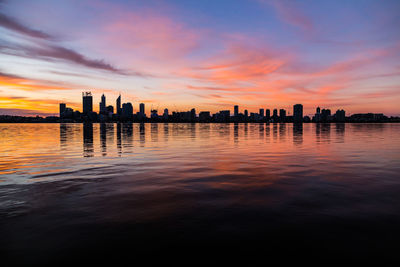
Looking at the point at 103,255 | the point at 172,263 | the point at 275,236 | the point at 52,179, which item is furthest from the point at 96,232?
the point at 52,179

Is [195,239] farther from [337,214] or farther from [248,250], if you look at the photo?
[337,214]

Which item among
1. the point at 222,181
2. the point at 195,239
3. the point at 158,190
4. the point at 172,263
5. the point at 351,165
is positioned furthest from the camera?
the point at 351,165

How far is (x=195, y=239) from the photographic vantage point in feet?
25.7

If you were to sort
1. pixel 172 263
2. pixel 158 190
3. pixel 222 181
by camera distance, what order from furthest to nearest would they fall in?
pixel 222 181 < pixel 158 190 < pixel 172 263

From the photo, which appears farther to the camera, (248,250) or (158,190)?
(158,190)

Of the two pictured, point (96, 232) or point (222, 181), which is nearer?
point (96, 232)

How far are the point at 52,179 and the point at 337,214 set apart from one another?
1801 cm

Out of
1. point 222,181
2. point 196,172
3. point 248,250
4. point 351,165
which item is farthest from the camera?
point 351,165

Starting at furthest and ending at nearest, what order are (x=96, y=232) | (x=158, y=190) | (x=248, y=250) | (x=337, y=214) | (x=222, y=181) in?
(x=222, y=181), (x=158, y=190), (x=337, y=214), (x=96, y=232), (x=248, y=250)

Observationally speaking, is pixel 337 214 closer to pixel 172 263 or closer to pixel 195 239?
pixel 195 239

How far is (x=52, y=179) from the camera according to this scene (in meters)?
16.5

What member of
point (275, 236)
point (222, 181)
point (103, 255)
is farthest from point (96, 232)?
point (222, 181)

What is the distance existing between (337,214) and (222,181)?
732cm

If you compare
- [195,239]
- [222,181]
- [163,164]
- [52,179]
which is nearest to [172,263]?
[195,239]
